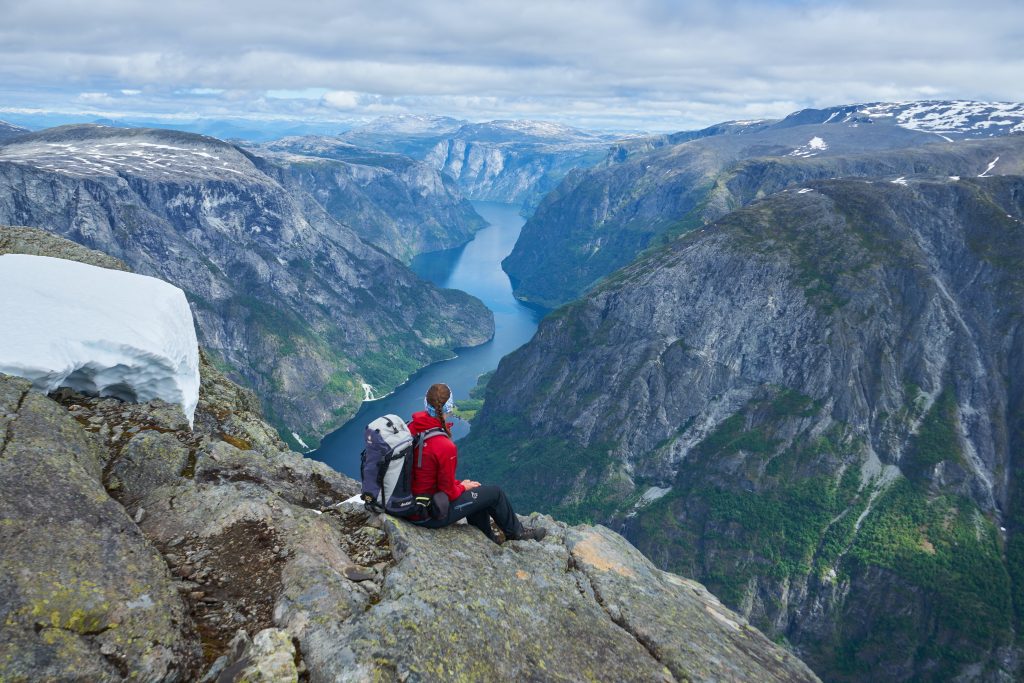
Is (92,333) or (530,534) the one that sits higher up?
(92,333)

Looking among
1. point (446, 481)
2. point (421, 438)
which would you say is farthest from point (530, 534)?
point (421, 438)

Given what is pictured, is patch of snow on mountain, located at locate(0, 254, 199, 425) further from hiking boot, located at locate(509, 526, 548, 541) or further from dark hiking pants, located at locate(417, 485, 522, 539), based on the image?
hiking boot, located at locate(509, 526, 548, 541)

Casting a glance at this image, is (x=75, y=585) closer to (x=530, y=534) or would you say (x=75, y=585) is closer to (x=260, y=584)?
(x=260, y=584)

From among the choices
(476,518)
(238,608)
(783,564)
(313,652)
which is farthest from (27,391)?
(783,564)

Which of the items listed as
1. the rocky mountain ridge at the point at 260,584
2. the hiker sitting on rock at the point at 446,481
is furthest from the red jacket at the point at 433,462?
the rocky mountain ridge at the point at 260,584

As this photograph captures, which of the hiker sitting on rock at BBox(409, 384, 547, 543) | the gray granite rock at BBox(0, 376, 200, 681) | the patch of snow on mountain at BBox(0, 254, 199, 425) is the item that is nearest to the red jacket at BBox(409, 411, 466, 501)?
the hiker sitting on rock at BBox(409, 384, 547, 543)
